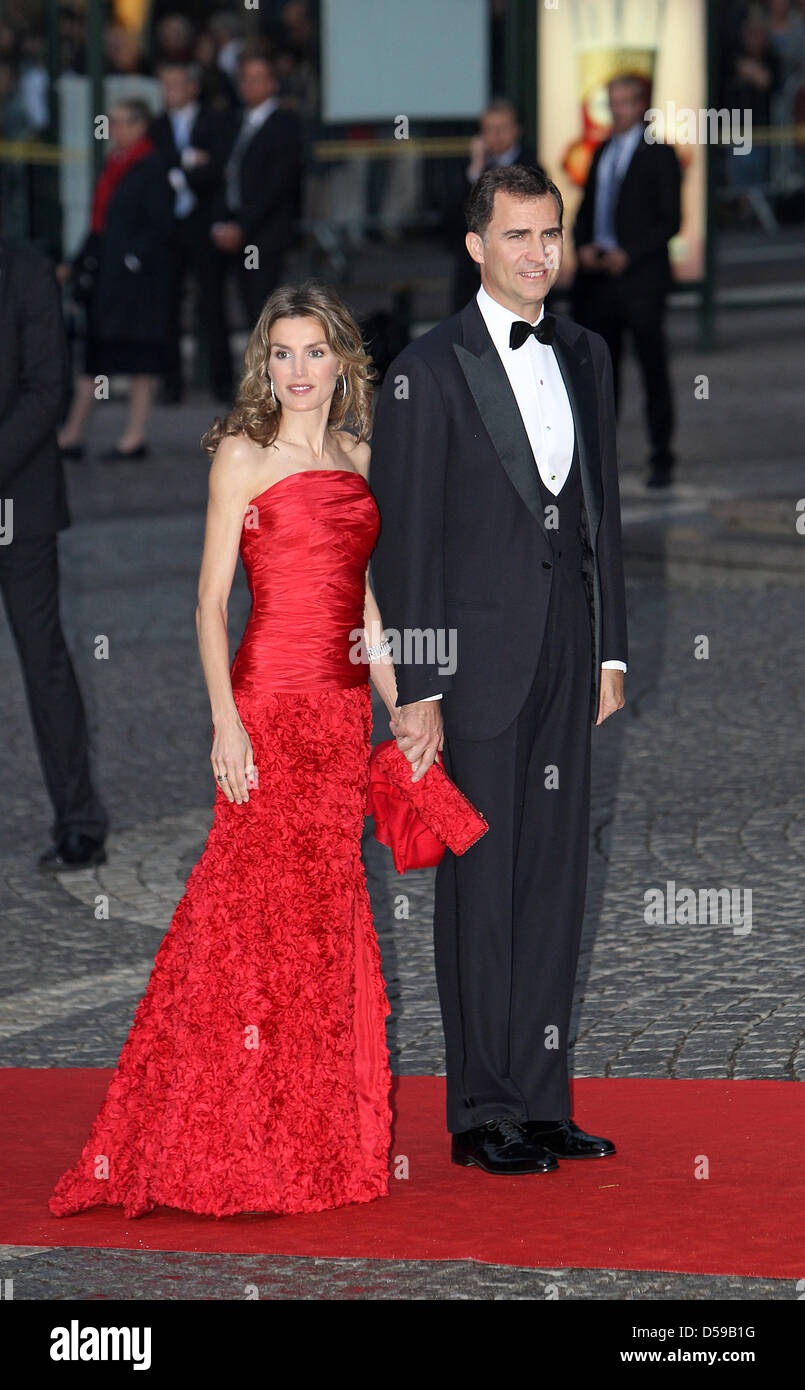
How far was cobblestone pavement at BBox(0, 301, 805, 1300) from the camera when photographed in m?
4.23

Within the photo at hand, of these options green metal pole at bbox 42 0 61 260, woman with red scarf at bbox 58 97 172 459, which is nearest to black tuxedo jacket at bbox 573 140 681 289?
woman with red scarf at bbox 58 97 172 459

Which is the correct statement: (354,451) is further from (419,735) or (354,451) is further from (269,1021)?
(269,1021)

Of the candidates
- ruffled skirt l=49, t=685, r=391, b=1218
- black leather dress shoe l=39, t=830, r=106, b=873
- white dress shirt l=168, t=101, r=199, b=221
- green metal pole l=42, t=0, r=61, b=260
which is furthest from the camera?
green metal pole l=42, t=0, r=61, b=260

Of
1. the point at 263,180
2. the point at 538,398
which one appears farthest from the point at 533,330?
the point at 263,180

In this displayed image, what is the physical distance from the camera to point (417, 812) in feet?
15.2

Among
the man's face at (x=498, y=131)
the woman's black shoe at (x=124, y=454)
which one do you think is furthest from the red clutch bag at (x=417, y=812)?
the woman's black shoe at (x=124, y=454)

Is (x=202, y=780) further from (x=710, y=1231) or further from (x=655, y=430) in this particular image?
(x=655, y=430)

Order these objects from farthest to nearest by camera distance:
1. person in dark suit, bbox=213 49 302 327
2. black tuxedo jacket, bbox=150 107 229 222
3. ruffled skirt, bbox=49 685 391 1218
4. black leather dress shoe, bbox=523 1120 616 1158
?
1. black tuxedo jacket, bbox=150 107 229 222
2. person in dark suit, bbox=213 49 302 327
3. black leather dress shoe, bbox=523 1120 616 1158
4. ruffled skirt, bbox=49 685 391 1218

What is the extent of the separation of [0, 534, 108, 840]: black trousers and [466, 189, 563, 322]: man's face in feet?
8.96

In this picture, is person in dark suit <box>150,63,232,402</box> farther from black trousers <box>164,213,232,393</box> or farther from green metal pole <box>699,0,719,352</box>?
green metal pole <box>699,0,719,352</box>

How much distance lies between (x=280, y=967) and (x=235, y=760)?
0.41m

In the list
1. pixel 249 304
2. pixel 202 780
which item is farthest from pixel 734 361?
pixel 202 780

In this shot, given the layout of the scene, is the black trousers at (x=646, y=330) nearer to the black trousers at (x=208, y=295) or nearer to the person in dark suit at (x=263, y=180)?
the person in dark suit at (x=263, y=180)

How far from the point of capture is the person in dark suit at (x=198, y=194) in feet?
54.1
